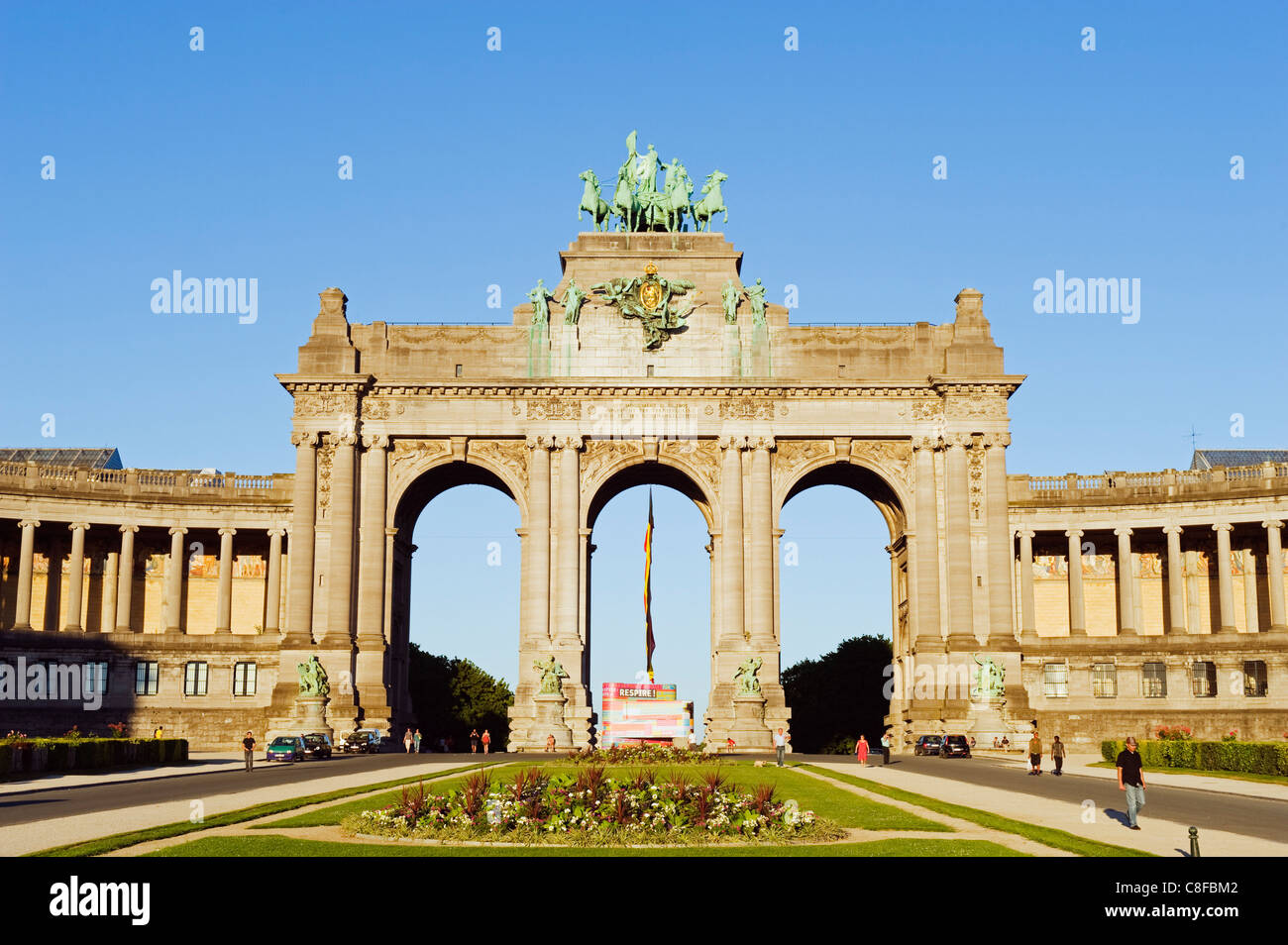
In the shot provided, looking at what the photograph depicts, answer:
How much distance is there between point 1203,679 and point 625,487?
39.4 meters

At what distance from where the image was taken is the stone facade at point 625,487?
84.4 meters

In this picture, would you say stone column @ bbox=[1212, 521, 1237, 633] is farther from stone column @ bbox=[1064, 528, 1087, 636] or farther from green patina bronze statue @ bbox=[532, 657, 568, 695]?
green patina bronze statue @ bbox=[532, 657, 568, 695]

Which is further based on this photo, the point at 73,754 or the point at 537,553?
the point at 537,553

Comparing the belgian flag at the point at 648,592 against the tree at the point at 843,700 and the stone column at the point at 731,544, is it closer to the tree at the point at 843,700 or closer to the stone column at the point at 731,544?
the stone column at the point at 731,544

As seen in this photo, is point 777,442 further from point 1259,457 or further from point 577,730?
point 1259,457

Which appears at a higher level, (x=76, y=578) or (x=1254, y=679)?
(x=76, y=578)

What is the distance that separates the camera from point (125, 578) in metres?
90.1

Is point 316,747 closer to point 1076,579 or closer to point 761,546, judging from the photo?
point 761,546

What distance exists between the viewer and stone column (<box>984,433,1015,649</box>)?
8456 cm

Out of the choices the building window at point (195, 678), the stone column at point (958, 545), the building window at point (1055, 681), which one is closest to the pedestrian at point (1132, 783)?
the stone column at point (958, 545)

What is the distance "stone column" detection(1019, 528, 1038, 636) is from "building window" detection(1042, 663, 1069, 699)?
254cm

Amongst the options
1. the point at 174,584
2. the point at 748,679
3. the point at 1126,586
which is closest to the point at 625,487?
the point at 748,679

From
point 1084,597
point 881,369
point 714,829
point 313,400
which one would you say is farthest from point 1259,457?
point 714,829
